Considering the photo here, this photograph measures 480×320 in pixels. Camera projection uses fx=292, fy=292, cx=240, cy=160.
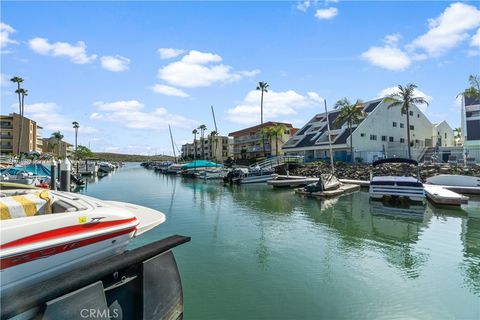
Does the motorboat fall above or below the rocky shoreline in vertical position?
above

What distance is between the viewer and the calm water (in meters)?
6.60

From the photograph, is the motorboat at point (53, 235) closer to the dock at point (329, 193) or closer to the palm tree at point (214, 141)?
the dock at point (329, 193)

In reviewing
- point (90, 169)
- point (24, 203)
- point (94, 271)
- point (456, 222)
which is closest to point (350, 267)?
point (94, 271)

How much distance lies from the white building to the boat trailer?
45.5m

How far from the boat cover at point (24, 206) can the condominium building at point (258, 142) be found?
6291 centimetres

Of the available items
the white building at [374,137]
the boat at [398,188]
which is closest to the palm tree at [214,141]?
the white building at [374,137]

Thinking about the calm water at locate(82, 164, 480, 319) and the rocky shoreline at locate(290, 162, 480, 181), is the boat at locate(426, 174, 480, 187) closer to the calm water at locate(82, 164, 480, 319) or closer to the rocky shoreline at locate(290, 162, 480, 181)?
the rocky shoreline at locate(290, 162, 480, 181)

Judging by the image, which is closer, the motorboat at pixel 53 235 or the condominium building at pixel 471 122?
the motorboat at pixel 53 235

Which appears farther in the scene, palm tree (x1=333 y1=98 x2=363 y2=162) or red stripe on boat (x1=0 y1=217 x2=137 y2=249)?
palm tree (x1=333 y1=98 x2=363 y2=162)

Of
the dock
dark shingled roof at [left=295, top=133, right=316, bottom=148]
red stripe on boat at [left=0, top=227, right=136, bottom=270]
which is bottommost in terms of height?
the dock

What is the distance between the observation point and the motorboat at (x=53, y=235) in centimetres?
369

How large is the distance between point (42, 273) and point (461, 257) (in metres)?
12.2

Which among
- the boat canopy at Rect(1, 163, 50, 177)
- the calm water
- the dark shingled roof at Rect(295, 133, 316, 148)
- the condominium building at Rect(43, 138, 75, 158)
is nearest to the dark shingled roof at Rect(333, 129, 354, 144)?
the dark shingled roof at Rect(295, 133, 316, 148)

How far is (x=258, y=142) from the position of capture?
261ft
